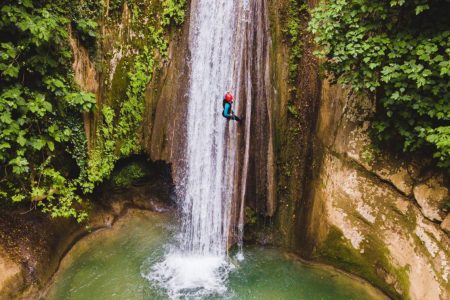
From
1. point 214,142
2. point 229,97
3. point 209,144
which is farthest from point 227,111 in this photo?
point 209,144

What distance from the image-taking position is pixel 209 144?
7.61 metres

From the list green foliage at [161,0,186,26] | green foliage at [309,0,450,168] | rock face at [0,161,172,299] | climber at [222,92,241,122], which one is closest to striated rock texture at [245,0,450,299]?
green foliage at [309,0,450,168]

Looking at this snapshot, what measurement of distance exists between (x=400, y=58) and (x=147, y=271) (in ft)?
17.4

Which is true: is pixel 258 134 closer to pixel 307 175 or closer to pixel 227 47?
pixel 307 175

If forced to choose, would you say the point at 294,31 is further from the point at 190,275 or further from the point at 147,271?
the point at 147,271

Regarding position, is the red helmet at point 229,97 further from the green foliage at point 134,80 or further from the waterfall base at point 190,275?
the waterfall base at point 190,275

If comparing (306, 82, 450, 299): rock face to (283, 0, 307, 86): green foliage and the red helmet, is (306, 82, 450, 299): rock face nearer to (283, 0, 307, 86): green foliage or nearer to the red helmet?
(283, 0, 307, 86): green foliage

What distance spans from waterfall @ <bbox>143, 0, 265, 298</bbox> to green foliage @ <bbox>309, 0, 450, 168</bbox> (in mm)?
1935

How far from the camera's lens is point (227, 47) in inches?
287

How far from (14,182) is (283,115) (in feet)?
15.6

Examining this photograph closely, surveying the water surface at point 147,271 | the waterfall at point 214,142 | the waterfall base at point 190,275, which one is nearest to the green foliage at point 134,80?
the waterfall at point 214,142

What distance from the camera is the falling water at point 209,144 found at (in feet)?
23.5

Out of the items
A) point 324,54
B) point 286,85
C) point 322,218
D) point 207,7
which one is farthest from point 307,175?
point 207,7

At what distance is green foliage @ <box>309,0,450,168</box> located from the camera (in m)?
4.78
